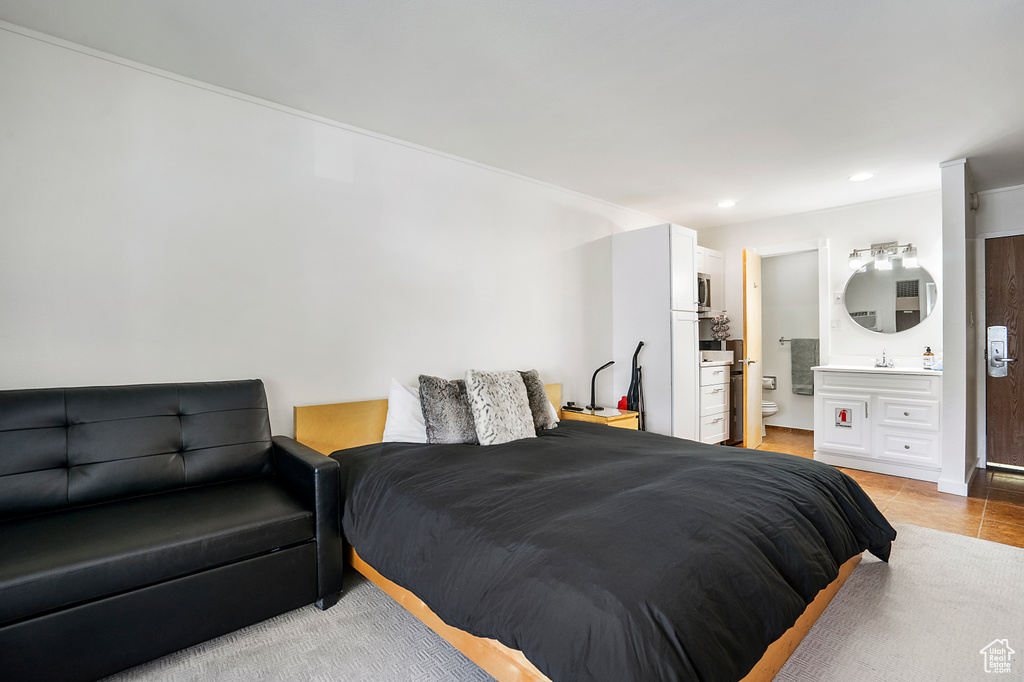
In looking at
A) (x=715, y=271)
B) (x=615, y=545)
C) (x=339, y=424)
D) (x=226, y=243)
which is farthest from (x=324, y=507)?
(x=715, y=271)

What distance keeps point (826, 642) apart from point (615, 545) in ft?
3.98

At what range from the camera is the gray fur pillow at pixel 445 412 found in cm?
284

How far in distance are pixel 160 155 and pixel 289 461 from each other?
1620 mm

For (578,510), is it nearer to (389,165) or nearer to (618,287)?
(389,165)

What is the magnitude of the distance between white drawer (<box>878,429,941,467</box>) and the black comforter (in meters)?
2.08

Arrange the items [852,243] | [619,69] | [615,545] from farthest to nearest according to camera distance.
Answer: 1. [852,243]
2. [619,69]
3. [615,545]

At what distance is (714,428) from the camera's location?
482cm

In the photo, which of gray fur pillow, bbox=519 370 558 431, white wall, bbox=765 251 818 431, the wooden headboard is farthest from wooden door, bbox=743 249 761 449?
the wooden headboard

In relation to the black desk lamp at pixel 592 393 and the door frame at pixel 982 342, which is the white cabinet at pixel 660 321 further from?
the door frame at pixel 982 342

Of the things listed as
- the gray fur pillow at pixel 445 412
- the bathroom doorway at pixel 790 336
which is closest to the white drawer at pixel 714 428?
the bathroom doorway at pixel 790 336

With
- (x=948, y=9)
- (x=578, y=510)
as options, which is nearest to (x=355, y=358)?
(x=578, y=510)

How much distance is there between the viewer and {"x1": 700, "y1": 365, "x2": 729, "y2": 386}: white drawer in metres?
4.69

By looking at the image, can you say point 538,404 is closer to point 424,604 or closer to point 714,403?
point 424,604

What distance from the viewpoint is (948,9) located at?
6.44 ft
